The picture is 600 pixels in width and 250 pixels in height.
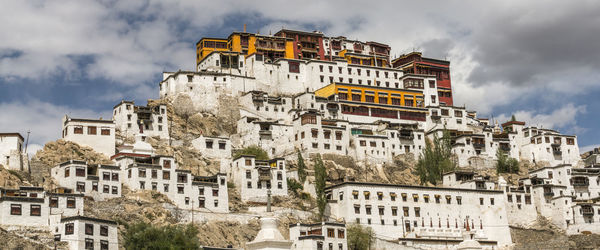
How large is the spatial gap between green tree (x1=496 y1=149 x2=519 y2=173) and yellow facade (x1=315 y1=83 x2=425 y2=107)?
1427 centimetres

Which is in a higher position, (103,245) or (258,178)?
(258,178)

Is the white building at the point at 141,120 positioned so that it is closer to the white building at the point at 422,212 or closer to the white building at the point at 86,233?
the white building at the point at 422,212

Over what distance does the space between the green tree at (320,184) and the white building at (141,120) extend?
61.7 feet

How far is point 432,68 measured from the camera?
12744cm

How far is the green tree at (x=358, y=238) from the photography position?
8000cm

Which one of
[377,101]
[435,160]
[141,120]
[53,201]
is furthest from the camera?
[377,101]

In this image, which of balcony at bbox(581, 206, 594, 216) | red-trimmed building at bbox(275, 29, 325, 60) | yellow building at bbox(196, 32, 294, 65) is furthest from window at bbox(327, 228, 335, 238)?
Answer: red-trimmed building at bbox(275, 29, 325, 60)

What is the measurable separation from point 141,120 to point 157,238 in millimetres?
32115

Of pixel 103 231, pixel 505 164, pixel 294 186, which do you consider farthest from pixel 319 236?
pixel 505 164

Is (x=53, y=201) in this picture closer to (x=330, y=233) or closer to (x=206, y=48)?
(x=330, y=233)

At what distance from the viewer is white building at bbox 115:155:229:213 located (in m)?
79.7

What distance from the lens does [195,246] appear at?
212 feet

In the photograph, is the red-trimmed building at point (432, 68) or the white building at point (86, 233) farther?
the red-trimmed building at point (432, 68)

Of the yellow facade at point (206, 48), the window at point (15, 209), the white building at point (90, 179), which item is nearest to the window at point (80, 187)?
the white building at point (90, 179)
